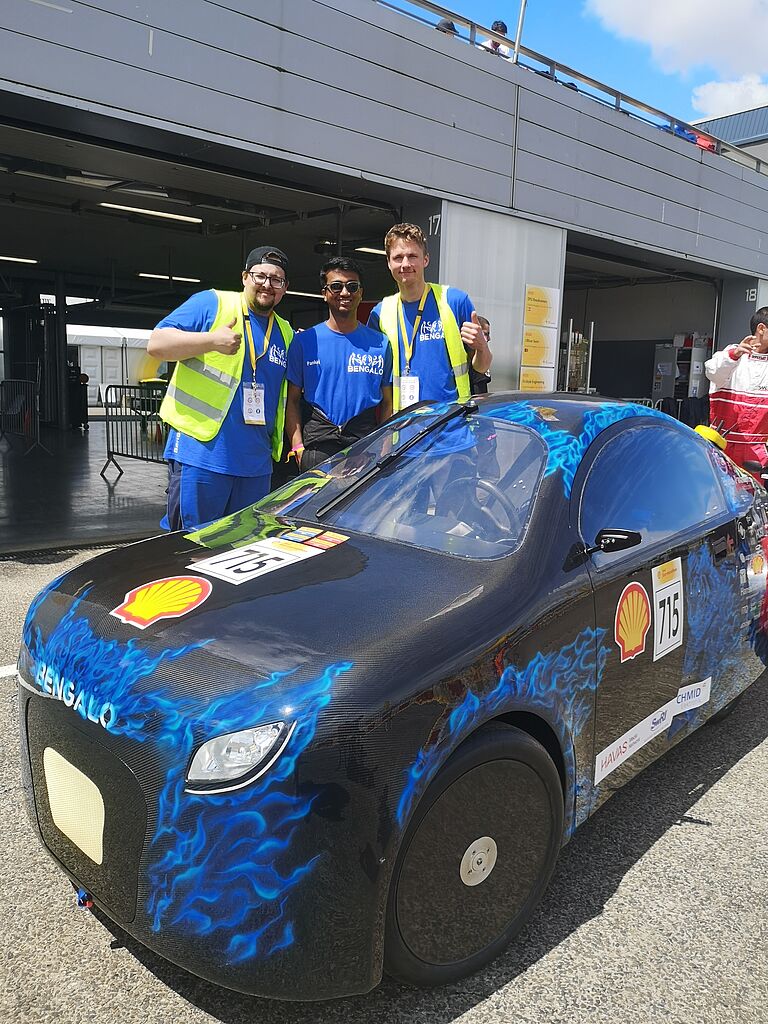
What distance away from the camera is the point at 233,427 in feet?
12.5

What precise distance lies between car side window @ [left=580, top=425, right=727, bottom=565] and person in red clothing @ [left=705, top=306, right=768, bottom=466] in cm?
296

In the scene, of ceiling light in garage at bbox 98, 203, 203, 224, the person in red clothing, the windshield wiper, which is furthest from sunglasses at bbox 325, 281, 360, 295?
ceiling light in garage at bbox 98, 203, 203, 224

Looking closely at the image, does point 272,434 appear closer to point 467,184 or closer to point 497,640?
point 497,640

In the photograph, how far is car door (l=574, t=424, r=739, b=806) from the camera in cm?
236

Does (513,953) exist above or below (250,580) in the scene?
below

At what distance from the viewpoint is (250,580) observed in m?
2.15

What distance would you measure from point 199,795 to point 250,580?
661mm

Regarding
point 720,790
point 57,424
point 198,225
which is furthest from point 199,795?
point 57,424

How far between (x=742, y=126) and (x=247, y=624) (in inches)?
878

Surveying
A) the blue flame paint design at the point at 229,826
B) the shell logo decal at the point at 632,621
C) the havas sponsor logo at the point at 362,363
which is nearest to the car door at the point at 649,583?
the shell logo decal at the point at 632,621

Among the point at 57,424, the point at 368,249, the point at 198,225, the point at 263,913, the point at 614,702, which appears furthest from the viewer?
the point at 57,424

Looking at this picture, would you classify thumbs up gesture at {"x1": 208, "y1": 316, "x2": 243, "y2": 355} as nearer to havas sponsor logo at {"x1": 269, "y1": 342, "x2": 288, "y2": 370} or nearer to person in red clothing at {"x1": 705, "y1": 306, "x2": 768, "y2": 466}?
havas sponsor logo at {"x1": 269, "y1": 342, "x2": 288, "y2": 370}

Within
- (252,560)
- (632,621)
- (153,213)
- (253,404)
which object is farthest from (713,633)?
(153,213)

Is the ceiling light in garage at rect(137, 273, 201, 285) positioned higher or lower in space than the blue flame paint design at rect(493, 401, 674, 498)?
higher
